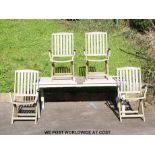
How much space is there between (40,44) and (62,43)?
11.4 feet

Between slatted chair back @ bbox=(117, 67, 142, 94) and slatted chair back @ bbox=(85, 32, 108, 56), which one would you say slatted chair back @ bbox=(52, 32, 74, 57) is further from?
slatted chair back @ bbox=(117, 67, 142, 94)

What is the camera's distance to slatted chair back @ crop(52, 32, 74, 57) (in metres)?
12.5

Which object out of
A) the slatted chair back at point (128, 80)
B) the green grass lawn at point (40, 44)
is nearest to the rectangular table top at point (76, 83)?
the slatted chair back at point (128, 80)

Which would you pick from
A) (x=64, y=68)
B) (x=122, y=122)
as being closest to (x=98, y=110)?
(x=122, y=122)

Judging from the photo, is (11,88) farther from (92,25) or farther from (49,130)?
(92,25)

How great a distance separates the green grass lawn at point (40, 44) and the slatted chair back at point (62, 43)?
1208mm

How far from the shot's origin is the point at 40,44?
1594 centimetres

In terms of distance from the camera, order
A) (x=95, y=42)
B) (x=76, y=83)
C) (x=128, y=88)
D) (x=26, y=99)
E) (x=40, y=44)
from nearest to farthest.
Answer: (x=128, y=88) < (x=76, y=83) < (x=26, y=99) < (x=95, y=42) < (x=40, y=44)

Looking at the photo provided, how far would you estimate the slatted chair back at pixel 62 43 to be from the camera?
1246cm

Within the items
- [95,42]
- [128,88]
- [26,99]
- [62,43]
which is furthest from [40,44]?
[128,88]

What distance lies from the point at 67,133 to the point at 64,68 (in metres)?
4.51

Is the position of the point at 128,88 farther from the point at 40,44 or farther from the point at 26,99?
the point at 40,44

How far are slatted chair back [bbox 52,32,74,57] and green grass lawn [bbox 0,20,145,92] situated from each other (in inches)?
47.6

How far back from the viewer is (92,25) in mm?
17281
